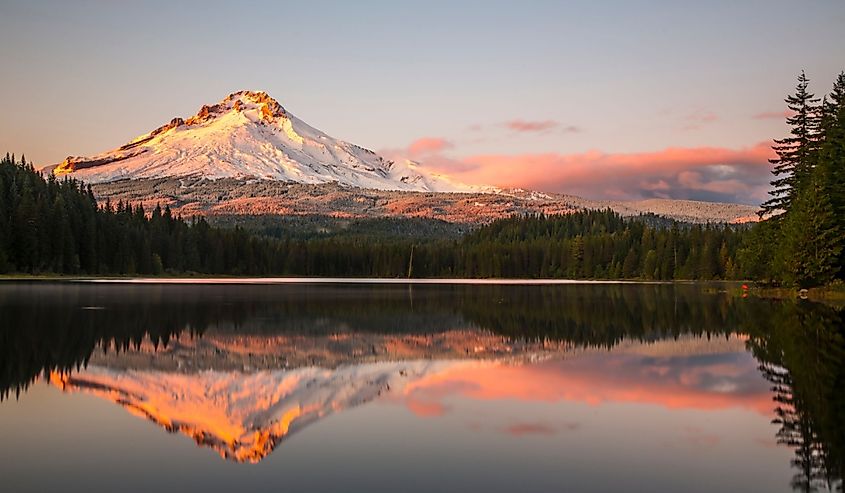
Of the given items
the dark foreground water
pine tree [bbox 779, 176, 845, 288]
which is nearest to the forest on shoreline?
pine tree [bbox 779, 176, 845, 288]

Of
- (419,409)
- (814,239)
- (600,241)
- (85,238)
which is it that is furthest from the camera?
(600,241)

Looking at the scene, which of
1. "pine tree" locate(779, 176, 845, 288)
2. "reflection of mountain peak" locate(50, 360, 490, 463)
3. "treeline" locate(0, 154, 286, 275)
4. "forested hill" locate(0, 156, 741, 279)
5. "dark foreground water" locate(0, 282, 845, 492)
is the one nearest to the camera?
"dark foreground water" locate(0, 282, 845, 492)

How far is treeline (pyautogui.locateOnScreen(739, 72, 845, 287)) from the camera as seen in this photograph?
186ft

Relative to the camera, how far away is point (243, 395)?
67.4 feet

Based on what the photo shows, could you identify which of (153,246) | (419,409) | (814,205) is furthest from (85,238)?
(419,409)

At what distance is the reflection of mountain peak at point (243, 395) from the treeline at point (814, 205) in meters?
39.0

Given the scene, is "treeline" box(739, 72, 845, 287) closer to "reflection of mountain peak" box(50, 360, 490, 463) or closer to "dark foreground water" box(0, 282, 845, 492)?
"dark foreground water" box(0, 282, 845, 492)

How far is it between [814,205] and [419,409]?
155 feet

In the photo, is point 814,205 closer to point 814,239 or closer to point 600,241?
point 814,239

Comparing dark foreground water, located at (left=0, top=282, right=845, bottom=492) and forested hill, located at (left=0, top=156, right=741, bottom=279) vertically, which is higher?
forested hill, located at (left=0, top=156, right=741, bottom=279)

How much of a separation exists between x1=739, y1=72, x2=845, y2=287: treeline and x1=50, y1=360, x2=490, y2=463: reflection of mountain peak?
128ft

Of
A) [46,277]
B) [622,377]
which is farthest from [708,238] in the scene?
[622,377]

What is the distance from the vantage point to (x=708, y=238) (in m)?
162

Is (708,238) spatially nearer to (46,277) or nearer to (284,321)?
(46,277)
